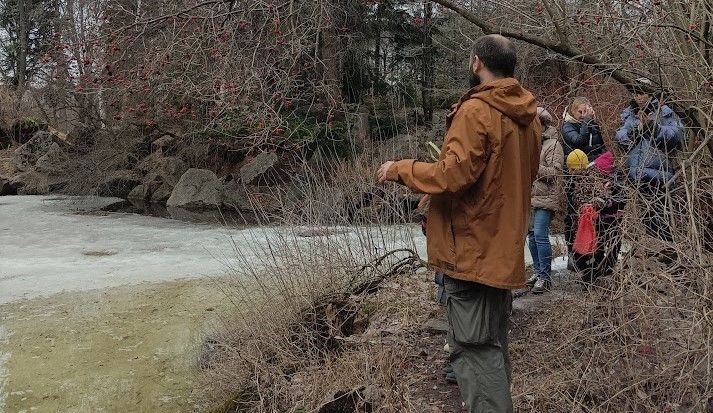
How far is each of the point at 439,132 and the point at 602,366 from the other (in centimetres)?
1097

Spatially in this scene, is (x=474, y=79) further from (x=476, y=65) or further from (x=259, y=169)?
(x=259, y=169)

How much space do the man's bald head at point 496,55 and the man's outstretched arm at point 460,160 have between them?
232 millimetres

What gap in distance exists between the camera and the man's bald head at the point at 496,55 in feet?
8.84

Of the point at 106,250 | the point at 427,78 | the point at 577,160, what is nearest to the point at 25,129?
the point at 427,78

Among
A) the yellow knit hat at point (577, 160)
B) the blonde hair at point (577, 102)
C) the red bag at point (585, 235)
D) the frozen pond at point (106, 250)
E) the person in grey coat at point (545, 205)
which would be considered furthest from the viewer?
the frozen pond at point (106, 250)

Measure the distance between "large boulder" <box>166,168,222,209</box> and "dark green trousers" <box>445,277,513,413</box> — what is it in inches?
471

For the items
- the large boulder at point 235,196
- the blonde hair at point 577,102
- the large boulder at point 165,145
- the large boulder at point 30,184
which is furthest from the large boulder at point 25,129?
the blonde hair at point 577,102

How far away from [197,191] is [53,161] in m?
6.13

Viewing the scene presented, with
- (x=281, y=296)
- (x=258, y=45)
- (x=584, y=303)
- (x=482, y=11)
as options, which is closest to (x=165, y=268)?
(x=281, y=296)

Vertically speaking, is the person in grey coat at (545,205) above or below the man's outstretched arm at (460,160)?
below

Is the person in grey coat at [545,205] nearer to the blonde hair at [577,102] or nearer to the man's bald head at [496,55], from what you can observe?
the blonde hair at [577,102]

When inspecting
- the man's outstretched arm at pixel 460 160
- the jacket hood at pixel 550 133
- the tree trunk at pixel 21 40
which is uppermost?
the tree trunk at pixel 21 40

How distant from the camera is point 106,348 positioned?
17.7ft

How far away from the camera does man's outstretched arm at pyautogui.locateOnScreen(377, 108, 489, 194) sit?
8.46ft
